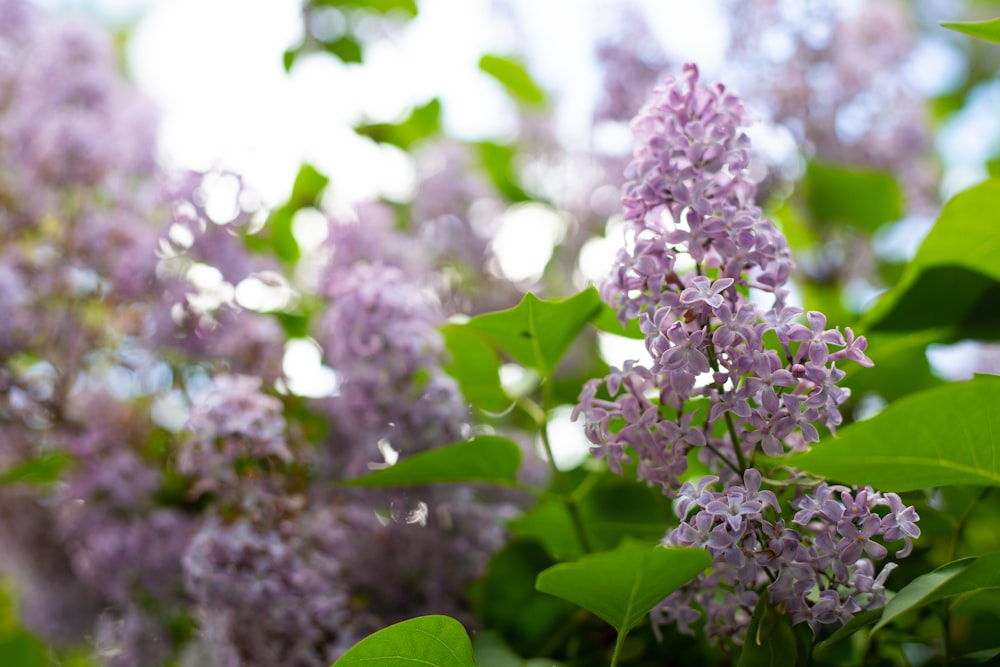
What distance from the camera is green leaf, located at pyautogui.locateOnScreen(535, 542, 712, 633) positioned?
17.3 inches

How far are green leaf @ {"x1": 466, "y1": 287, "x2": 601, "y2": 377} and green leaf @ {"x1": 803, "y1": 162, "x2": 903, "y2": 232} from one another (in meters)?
0.54

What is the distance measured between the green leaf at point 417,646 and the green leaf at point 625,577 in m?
0.07

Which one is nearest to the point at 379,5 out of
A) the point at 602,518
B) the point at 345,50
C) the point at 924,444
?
the point at 345,50

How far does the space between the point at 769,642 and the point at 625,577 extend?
0.09 m

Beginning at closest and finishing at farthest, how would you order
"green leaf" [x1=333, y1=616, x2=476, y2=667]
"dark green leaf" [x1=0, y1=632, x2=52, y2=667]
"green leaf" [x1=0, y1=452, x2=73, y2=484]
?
"green leaf" [x1=333, y1=616, x2=476, y2=667] → "green leaf" [x1=0, y1=452, x2=73, y2=484] → "dark green leaf" [x1=0, y1=632, x2=52, y2=667]

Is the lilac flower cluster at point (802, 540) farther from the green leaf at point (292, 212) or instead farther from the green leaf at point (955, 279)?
the green leaf at point (292, 212)

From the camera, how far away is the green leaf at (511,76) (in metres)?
1.38

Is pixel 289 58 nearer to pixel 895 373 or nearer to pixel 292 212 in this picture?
pixel 292 212

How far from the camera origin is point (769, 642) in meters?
0.46

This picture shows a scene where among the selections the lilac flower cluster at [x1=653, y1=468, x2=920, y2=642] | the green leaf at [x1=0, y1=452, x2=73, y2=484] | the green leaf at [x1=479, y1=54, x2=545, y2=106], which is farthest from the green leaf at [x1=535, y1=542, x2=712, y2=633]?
the green leaf at [x1=479, y1=54, x2=545, y2=106]

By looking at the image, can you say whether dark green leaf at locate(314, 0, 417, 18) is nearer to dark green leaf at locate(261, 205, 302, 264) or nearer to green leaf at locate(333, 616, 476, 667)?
dark green leaf at locate(261, 205, 302, 264)

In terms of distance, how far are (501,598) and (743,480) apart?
0.36 metres

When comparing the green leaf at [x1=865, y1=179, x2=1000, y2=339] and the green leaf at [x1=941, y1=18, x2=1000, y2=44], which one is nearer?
the green leaf at [x1=941, y1=18, x2=1000, y2=44]

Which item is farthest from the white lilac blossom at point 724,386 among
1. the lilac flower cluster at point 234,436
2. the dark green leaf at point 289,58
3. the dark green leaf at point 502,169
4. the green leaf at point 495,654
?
the dark green leaf at point 289,58
